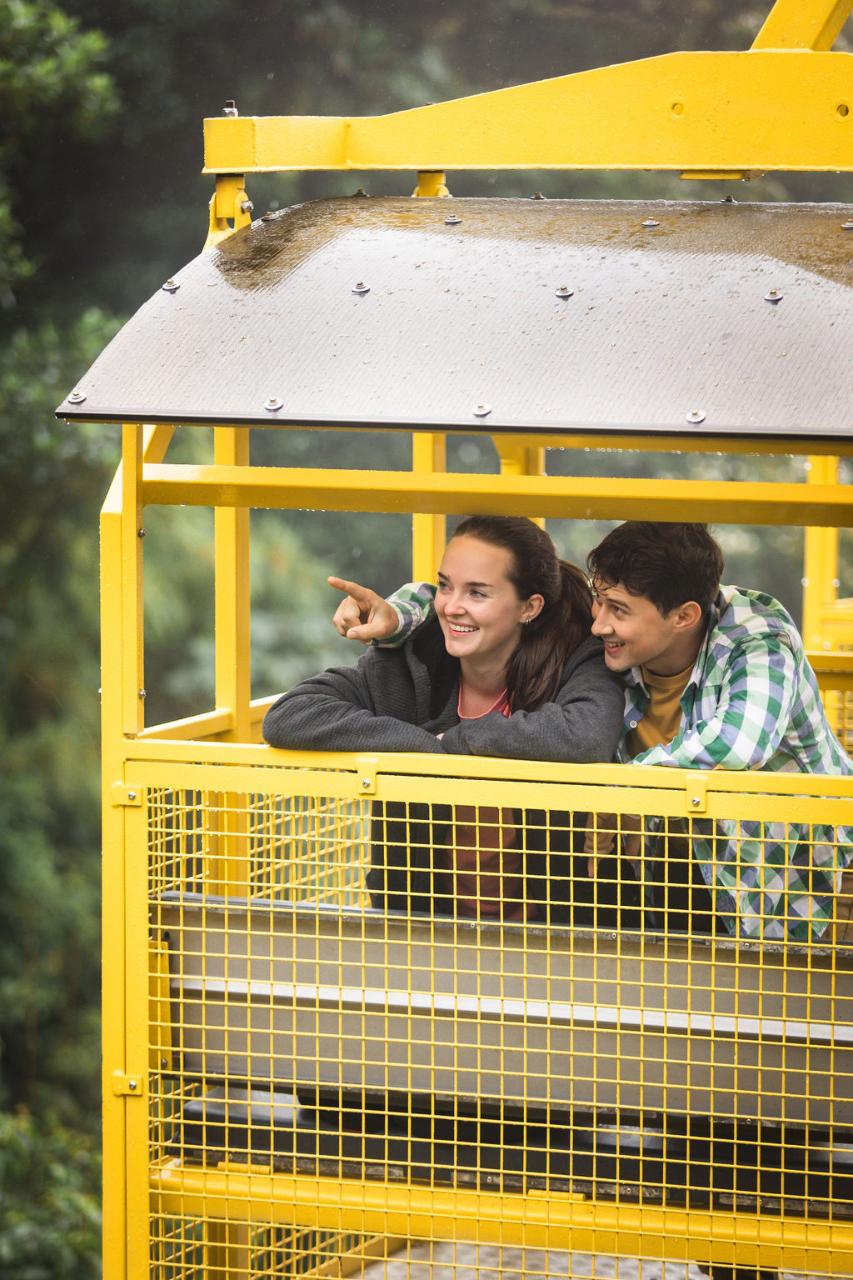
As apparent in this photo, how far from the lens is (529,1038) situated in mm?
2658

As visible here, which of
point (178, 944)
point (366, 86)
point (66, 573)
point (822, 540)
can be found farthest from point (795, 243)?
point (366, 86)

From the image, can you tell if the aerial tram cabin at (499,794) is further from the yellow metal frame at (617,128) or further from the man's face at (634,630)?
the man's face at (634,630)

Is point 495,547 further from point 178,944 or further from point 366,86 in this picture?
point 366,86

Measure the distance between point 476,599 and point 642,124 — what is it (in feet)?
2.78

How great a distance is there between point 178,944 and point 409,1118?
456 millimetres

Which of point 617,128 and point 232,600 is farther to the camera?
point 232,600

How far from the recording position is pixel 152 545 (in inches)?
397

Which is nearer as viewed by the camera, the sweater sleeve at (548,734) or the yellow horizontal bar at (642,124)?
the sweater sleeve at (548,734)

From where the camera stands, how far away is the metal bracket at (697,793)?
2531 mm

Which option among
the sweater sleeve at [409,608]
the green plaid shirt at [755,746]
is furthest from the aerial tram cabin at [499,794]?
the sweater sleeve at [409,608]

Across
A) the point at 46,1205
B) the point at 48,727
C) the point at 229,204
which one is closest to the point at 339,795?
the point at 229,204

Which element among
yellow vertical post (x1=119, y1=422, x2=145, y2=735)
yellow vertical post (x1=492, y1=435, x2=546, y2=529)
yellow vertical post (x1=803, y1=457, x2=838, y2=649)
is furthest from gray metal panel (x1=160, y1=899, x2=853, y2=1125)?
yellow vertical post (x1=803, y1=457, x2=838, y2=649)

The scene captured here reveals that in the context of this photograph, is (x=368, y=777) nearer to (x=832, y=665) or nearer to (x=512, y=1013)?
(x=512, y=1013)

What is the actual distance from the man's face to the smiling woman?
0.15ft
